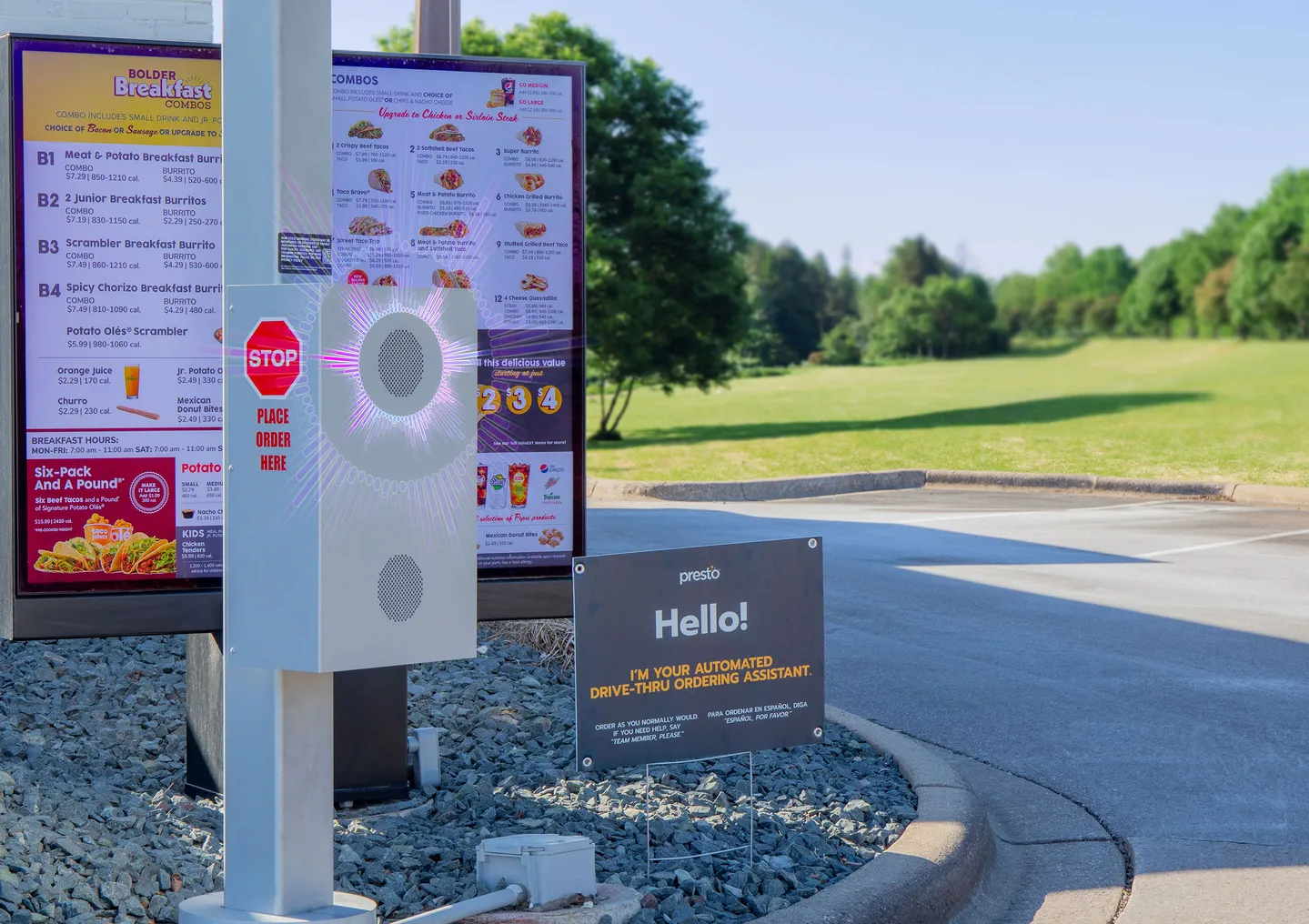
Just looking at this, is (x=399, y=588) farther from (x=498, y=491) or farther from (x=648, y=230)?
(x=648, y=230)

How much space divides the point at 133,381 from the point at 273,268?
4.30 ft

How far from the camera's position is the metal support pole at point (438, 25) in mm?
5238

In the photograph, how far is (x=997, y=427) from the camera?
27.4 m

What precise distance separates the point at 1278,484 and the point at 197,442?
1493cm

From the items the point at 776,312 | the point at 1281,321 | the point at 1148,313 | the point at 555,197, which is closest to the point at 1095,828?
the point at 555,197

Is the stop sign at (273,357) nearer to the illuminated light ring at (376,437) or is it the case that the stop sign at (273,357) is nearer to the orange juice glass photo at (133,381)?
the illuminated light ring at (376,437)

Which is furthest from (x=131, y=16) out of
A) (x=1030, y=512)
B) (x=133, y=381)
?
(x=1030, y=512)

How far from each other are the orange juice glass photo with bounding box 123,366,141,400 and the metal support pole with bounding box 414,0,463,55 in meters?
1.76

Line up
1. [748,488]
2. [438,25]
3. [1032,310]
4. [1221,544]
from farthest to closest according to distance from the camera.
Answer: [1032,310], [748,488], [1221,544], [438,25]

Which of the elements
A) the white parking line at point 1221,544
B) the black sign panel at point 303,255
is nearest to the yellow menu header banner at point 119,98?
the black sign panel at point 303,255

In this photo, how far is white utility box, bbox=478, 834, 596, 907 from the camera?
11.9 ft

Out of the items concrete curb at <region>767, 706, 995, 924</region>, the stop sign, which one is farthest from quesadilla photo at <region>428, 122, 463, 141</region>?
concrete curb at <region>767, 706, 995, 924</region>

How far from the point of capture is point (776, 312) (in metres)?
107

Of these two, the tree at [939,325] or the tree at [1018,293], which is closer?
the tree at [939,325]
